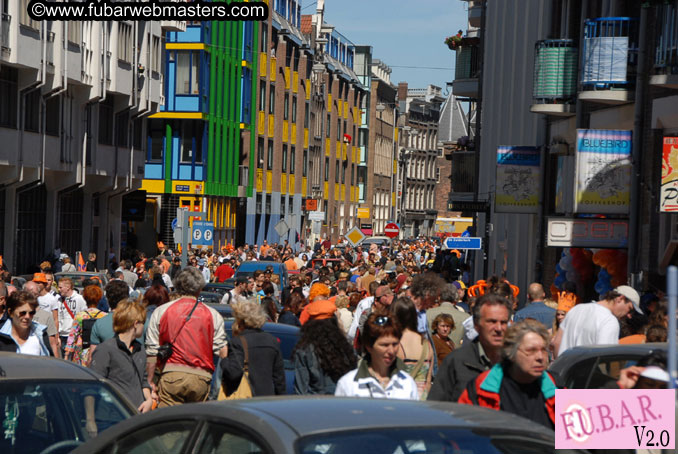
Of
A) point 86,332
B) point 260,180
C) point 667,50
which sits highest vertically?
point 667,50

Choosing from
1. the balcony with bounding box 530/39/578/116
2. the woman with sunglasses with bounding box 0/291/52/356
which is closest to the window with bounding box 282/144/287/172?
the balcony with bounding box 530/39/578/116

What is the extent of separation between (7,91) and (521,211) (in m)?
14.5

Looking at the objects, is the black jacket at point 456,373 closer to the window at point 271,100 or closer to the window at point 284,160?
the window at point 271,100

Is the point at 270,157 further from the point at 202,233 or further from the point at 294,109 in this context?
the point at 202,233

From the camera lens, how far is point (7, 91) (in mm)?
33594

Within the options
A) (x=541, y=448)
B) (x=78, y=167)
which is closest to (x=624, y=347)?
(x=541, y=448)

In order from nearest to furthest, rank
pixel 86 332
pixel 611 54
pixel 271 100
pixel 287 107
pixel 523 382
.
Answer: pixel 523 382
pixel 86 332
pixel 611 54
pixel 271 100
pixel 287 107

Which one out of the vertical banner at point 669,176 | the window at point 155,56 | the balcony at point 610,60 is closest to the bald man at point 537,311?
the vertical banner at point 669,176

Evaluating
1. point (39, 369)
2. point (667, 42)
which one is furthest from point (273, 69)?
point (39, 369)

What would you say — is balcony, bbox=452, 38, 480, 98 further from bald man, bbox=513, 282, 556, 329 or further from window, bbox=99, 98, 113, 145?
bald man, bbox=513, 282, 556, 329

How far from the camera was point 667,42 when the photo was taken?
58.2ft

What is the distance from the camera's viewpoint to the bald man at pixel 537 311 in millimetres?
13445

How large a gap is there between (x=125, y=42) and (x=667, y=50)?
2744 cm

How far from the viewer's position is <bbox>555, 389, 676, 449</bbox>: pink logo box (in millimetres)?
4520
